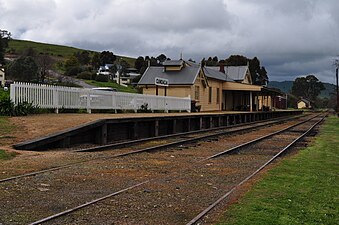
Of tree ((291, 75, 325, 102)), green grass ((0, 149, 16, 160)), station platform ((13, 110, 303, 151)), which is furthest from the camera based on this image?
tree ((291, 75, 325, 102))

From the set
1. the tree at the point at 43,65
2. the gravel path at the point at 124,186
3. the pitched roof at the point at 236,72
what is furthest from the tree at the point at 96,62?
the gravel path at the point at 124,186

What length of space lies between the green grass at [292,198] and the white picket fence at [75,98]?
10.7 m

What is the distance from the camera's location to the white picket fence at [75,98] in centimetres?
1800

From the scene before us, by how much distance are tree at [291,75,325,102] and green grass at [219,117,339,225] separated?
508 ft

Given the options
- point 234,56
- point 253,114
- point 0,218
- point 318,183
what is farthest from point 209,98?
point 234,56

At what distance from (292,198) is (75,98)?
50.8 ft

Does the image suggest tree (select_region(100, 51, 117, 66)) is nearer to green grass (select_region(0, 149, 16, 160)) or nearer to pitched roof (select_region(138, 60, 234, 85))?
pitched roof (select_region(138, 60, 234, 85))

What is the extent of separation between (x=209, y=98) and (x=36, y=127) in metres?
36.1

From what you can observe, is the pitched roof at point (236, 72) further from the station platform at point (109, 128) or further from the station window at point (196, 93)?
the station platform at point (109, 128)

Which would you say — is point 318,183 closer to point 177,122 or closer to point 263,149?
point 263,149

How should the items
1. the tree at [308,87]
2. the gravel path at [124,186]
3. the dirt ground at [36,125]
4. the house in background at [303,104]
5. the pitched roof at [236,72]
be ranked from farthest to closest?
the tree at [308,87] < the house in background at [303,104] < the pitched roof at [236,72] < the dirt ground at [36,125] < the gravel path at [124,186]

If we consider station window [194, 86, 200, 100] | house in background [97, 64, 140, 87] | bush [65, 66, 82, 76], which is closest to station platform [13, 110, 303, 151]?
station window [194, 86, 200, 100]

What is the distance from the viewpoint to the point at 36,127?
14.8 m

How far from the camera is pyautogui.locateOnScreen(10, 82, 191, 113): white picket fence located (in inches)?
709
